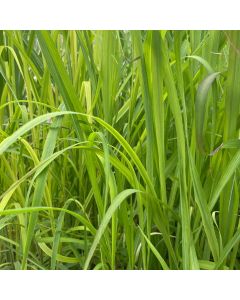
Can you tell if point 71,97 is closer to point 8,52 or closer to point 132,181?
point 132,181

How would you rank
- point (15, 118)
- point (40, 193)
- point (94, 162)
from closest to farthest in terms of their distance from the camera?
1. point (40, 193)
2. point (94, 162)
3. point (15, 118)

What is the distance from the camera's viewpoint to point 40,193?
47 cm

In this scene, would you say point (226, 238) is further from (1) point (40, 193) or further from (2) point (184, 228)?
(1) point (40, 193)

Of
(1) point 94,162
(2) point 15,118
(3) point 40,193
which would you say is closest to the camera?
(3) point 40,193

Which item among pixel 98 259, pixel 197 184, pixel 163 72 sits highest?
pixel 163 72

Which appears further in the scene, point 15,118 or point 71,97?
point 15,118

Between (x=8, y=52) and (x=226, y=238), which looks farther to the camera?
(x=8, y=52)

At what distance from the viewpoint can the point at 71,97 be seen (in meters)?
0.52

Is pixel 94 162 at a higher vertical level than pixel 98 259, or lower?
higher

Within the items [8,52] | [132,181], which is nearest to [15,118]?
[8,52]

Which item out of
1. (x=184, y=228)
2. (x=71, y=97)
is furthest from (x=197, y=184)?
(x=71, y=97)

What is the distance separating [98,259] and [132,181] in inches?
7.1

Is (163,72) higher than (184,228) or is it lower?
higher

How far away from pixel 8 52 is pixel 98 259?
34 centimetres
